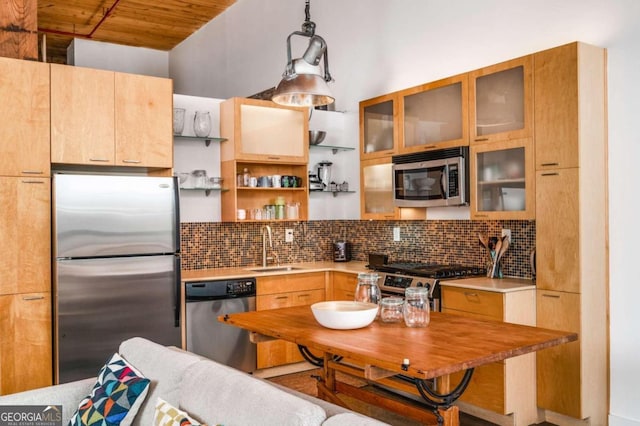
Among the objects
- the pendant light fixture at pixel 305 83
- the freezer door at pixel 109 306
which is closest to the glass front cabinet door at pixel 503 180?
the pendant light fixture at pixel 305 83

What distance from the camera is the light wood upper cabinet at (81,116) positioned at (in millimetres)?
4023

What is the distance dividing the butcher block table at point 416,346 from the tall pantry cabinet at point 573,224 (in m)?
1.01

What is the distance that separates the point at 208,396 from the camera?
1.97 m

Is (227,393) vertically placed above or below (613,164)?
below

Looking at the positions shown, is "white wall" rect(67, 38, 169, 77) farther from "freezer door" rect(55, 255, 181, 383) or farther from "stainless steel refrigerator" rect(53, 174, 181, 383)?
"freezer door" rect(55, 255, 181, 383)

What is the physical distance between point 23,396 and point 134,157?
2.23 meters

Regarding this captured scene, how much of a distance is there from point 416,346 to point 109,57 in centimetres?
635

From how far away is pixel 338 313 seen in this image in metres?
2.61

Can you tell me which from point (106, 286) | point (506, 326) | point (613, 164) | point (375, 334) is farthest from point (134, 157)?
point (613, 164)

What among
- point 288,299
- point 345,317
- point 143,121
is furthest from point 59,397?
point 288,299

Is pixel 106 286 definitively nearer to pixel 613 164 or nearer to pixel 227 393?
pixel 227 393

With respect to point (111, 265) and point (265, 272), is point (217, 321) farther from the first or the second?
point (111, 265)

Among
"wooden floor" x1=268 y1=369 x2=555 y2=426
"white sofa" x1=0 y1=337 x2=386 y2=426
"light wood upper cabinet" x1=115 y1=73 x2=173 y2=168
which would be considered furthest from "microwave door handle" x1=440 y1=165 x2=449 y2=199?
"white sofa" x1=0 y1=337 x2=386 y2=426

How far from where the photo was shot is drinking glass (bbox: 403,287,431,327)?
8.68 ft
